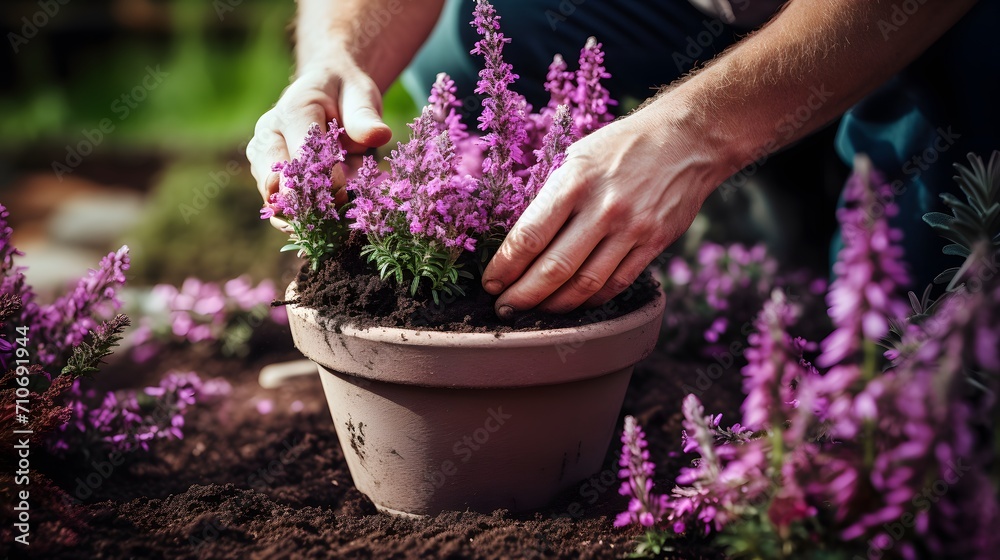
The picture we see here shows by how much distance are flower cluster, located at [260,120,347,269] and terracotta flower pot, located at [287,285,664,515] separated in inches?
7.3

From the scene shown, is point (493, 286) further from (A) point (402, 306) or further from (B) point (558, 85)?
(B) point (558, 85)

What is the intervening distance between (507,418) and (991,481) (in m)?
1.02

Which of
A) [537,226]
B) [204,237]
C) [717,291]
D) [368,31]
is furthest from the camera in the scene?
[204,237]

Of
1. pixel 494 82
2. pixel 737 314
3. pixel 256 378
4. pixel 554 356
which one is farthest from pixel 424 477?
pixel 737 314

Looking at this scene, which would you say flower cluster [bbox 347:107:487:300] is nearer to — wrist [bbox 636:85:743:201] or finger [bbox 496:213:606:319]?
finger [bbox 496:213:606:319]

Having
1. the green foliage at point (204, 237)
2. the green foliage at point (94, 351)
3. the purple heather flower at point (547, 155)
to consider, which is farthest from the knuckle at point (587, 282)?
the green foliage at point (204, 237)

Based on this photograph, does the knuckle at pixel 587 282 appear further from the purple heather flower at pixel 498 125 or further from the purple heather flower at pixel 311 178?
the purple heather flower at pixel 311 178

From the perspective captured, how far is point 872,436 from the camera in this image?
1.21m

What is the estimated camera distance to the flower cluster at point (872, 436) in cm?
111

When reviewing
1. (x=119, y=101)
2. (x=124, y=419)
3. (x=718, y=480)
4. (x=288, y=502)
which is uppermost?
(x=718, y=480)

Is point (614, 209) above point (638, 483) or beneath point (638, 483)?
Answer: above

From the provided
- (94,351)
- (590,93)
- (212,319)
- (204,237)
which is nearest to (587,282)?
(590,93)

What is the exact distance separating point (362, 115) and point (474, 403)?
85 centimetres

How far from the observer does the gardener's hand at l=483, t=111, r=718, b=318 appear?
5.82ft
